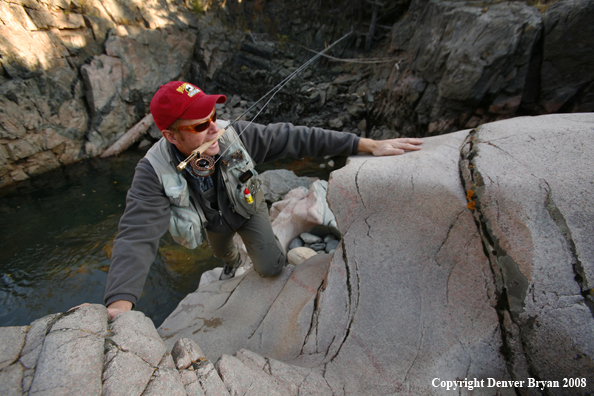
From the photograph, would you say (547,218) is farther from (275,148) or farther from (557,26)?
(557,26)

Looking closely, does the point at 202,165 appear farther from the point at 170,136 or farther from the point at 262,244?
the point at 262,244

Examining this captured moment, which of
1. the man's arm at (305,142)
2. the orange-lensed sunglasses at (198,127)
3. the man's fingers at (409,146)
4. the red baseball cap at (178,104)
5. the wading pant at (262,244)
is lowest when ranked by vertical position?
the wading pant at (262,244)

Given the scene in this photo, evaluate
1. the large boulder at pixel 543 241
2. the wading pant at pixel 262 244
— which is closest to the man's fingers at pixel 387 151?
the large boulder at pixel 543 241

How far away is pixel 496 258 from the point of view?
160cm

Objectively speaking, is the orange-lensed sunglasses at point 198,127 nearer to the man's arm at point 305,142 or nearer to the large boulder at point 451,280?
the man's arm at point 305,142

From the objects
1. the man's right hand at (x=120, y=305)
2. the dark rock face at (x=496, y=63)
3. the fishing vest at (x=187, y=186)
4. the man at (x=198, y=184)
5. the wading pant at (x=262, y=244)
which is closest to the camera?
the man's right hand at (x=120, y=305)

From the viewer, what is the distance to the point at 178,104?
1.87 meters

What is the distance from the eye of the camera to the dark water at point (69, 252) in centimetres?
405

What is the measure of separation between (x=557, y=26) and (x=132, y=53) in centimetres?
1152

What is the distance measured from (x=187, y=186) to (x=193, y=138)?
37 cm

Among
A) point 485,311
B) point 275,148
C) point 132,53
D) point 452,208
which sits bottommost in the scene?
point 485,311

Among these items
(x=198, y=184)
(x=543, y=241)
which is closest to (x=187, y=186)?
(x=198, y=184)

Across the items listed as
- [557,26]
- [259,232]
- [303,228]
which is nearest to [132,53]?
[303,228]

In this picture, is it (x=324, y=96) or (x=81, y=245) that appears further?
(x=324, y=96)
